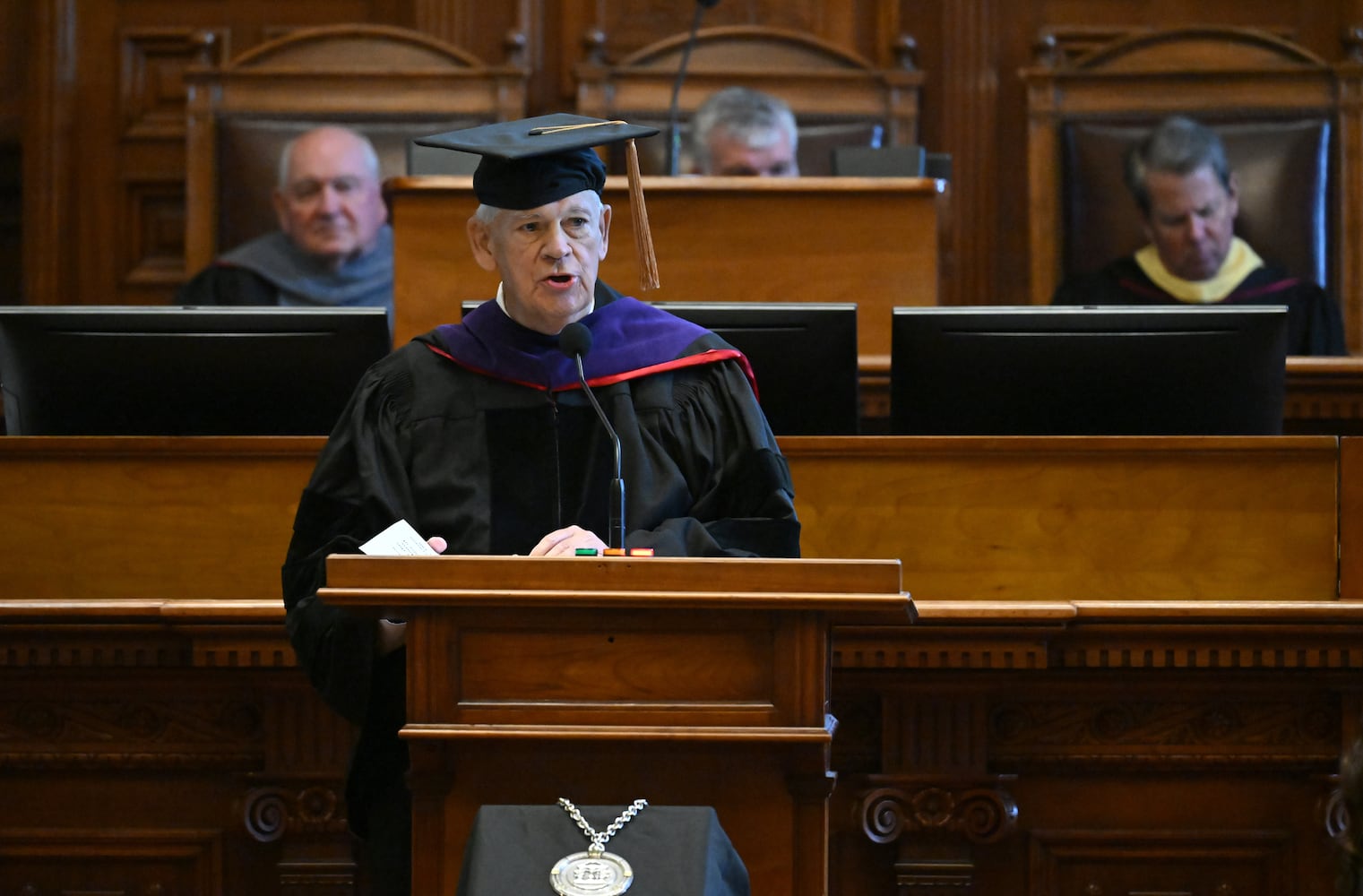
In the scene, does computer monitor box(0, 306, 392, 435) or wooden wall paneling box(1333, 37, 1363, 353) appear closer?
computer monitor box(0, 306, 392, 435)

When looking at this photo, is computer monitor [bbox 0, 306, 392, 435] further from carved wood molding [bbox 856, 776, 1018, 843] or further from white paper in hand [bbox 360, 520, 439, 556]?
carved wood molding [bbox 856, 776, 1018, 843]

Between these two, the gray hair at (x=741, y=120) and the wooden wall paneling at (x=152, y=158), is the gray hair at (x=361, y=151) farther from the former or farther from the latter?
the gray hair at (x=741, y=120)

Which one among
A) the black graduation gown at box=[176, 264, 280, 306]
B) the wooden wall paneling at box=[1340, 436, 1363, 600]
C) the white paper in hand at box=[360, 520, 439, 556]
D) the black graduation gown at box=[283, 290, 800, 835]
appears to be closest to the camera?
the white paper in hand at box=[360, 520, 439, 556]

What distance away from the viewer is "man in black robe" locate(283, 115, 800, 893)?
2.46m

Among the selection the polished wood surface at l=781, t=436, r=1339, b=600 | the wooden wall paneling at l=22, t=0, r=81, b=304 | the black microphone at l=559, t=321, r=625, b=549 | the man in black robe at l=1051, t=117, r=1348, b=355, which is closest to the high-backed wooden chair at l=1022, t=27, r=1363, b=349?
the man in black robe at l=1051, t=117, r=1348, b=355

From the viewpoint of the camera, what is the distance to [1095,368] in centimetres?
299

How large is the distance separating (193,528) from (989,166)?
3.36 metres

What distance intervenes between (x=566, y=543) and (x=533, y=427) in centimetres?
44

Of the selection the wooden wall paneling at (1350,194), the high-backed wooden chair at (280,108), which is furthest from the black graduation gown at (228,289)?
the wooden wall paneling at (1350,194)

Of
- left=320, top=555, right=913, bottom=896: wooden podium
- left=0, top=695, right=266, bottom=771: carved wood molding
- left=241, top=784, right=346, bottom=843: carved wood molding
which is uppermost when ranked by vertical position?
left=320, top=555, right=913, bottom=896: wooden podium

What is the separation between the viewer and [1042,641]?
259cm

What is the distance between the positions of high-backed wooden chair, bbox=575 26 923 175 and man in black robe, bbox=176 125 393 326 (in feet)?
2.40

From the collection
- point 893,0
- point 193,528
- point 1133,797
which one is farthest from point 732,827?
point 893,0

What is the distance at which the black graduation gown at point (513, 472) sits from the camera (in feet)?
7.98
